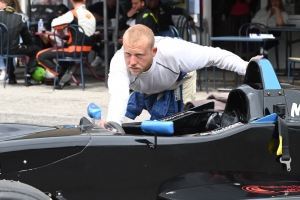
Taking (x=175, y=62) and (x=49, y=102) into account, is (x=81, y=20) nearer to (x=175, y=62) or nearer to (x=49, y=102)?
(x=49, y=102)

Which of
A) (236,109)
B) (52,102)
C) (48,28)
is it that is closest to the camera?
(236,109)

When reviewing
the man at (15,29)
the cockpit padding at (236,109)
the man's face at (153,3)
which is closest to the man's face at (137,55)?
the cockpit padding at (236,109)

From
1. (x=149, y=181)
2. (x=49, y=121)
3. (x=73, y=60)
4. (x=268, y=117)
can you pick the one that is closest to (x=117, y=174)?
(x=149, y=181)

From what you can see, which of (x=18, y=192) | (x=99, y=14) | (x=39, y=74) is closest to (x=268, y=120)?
(x=18, y=192)

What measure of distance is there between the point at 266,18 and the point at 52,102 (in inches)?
183

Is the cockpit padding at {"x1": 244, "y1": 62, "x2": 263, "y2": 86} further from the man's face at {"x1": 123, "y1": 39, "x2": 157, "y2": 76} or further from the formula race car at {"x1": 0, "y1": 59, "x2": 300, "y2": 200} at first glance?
the man's face at {"x1": 123, "y1": 39, "x2": 157, "y2": 76}

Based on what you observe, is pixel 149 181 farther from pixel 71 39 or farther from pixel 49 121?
pixel 71 39

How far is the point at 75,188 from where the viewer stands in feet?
12.0

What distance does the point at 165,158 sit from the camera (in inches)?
149

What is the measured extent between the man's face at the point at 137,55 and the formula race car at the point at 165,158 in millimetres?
499

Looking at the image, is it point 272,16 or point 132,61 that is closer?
point 132,61

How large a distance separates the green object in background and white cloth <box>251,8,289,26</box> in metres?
3.98

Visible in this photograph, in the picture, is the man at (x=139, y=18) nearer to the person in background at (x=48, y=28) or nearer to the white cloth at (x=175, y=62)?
the person in background at (x=48, y=28)

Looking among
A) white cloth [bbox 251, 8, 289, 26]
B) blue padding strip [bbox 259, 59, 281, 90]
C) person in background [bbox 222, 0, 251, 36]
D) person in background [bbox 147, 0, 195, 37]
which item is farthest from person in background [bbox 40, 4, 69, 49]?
blue padding strip [bbox 259, 59, 281, 90]
